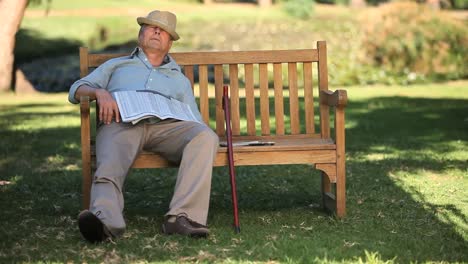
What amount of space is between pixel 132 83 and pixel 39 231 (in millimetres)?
977

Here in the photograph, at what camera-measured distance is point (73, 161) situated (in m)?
8.70

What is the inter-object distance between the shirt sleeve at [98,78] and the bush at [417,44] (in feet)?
40.9

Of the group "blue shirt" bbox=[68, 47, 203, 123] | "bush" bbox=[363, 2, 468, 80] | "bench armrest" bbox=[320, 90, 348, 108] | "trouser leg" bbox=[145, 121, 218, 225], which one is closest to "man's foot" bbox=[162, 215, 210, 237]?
"trouser leg" bbox=[145, 121, 218, 225]

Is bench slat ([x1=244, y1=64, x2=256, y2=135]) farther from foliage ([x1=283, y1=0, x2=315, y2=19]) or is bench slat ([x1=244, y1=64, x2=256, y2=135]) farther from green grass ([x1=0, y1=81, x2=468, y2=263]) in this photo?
foliage ([x1=283, y1=0, x2=315, y2=19])

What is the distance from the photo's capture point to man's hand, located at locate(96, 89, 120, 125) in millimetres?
5383

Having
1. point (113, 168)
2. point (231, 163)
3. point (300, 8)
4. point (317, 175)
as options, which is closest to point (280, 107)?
point (231, 163)

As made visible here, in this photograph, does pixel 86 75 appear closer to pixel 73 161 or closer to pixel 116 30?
pixel 73 161

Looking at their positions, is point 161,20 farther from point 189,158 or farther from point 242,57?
point 189,158

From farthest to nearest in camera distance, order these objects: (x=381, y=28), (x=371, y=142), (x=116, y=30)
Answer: (x=116, y=30), (x=381, y=28), (x=371, y=142)

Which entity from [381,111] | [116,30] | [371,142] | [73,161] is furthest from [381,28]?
[73,161]

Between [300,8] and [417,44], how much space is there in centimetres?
777

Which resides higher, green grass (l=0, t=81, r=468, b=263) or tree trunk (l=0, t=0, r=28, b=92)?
Answer: tree trunk (l=0, t=0, r=28, b=92)

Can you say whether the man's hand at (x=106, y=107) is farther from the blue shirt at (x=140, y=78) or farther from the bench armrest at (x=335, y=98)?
the bench armrest at (x=335, y=98)

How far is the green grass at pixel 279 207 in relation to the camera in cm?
491
